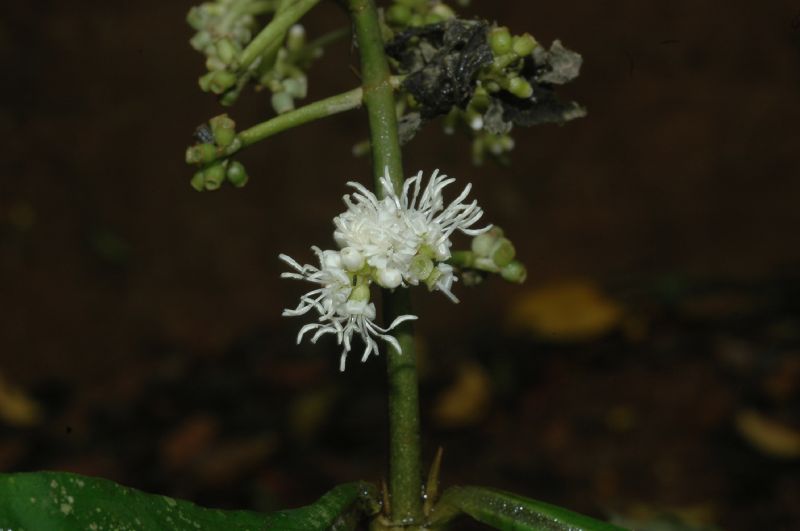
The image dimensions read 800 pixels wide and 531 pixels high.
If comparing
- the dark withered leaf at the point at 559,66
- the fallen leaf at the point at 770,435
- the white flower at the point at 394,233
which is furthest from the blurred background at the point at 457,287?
the white flower at the point at 394,233

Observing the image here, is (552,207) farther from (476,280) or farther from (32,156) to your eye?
(476,280)

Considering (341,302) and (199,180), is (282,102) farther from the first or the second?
(341,302)

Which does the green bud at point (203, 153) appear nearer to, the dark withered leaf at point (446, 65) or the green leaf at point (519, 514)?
the dark withered leaf at point (446, 65)

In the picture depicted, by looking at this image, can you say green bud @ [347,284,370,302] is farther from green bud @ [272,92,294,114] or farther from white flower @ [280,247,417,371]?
green bud @ [272,92,294,114]

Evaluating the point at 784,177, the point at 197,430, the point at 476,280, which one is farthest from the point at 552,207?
the point at 476,280

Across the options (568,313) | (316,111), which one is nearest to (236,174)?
(316,111)

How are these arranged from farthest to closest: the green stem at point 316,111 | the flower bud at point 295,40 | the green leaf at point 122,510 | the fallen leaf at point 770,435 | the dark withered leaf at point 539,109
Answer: the fallen leaf at point 770,435 < the flower bud at point 295,40 < the dark withered leaf at point 539,109 < the green stem at point 316,111 < the green leaf at point 122,510

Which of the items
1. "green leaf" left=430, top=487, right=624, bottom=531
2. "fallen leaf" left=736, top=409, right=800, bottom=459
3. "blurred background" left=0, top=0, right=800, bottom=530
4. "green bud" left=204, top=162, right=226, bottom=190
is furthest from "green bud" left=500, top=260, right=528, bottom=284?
"fallen leaf" left=736, top=409, right=800, bottom=459
